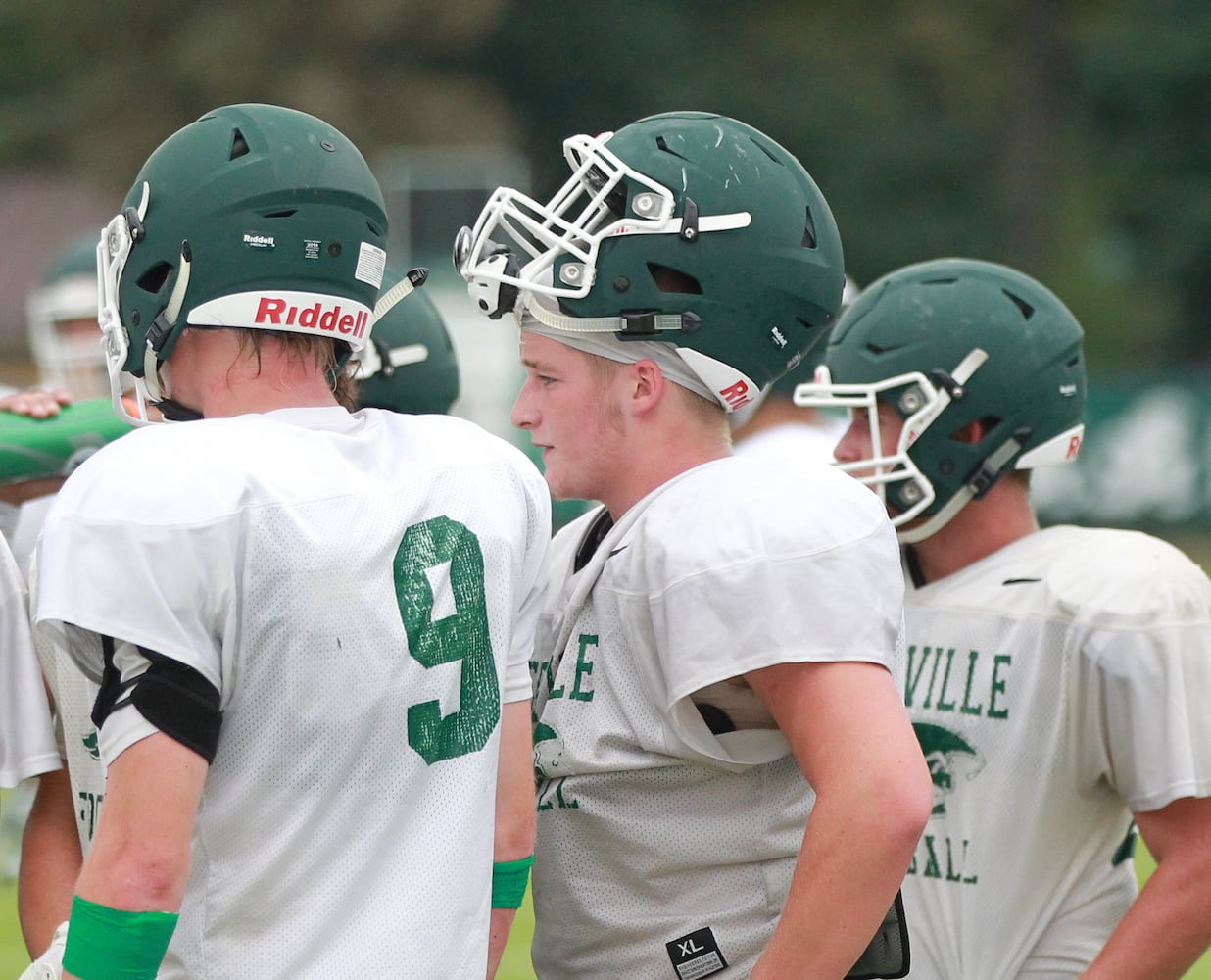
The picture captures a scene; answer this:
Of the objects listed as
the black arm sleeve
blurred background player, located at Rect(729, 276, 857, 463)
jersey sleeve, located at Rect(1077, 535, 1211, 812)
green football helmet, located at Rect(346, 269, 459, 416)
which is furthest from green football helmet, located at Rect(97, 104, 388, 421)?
blurred background player, located at Rect(729, 276, 857, 463)

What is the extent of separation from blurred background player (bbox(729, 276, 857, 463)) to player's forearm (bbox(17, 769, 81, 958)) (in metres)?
3.33

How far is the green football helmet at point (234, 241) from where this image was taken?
2475 millimetres

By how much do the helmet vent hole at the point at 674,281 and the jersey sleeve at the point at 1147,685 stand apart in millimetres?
1110

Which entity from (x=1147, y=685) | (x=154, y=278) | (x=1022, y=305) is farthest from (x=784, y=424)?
(x=154, y=278)

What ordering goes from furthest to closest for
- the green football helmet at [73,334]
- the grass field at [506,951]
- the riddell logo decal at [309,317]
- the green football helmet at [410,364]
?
1. the green football helmet at [73,334]
2. the grass field at [506,951]
3. the green football helmet at [410,364]
4. the riddell logo decal at [309,317]

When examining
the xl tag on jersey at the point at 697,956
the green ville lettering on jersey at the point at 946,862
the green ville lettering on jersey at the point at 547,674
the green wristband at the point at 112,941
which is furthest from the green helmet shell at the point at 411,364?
the green wristband at the point at 112,941

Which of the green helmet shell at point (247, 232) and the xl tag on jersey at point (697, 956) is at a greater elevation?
the green helmet shell at point (247, 232)

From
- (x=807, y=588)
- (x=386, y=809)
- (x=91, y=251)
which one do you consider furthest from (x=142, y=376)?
(x=91, y=251)

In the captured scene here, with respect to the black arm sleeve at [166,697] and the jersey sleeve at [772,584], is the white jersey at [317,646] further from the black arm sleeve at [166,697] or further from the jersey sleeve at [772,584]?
the jersey sleeve at [772,584]

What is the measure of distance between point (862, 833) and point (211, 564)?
917 mm

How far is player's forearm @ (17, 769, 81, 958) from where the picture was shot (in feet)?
9.11

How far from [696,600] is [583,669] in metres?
0.29

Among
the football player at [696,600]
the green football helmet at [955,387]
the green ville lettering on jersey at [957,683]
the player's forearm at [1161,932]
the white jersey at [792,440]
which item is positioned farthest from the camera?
the white jersey at [792,440]

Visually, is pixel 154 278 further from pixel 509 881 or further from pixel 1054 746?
pixel 1054 746
